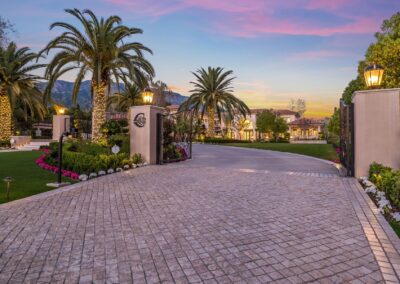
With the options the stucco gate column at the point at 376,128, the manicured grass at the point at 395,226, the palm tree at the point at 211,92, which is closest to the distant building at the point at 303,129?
the palm tree at the point at 211,92

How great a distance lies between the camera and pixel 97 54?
54.6ft

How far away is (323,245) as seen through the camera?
12.2 feet

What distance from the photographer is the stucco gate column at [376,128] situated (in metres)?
8.44

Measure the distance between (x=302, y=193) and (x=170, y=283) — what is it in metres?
5.11

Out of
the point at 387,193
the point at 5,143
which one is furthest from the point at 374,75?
the point at 5,143

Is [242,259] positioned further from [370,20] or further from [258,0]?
[370,20]

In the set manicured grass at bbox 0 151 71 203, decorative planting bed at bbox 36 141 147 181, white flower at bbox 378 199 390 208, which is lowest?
manicured grass at bbox 0 151 71 203

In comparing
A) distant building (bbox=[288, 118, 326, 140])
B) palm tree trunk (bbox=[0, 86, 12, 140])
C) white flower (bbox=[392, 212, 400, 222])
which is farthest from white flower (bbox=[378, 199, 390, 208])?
distant building (bbox=[288, 118, 326, 140])

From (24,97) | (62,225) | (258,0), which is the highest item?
(258,0)

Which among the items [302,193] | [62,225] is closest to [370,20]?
[302,193]

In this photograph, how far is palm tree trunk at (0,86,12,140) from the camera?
25.6m

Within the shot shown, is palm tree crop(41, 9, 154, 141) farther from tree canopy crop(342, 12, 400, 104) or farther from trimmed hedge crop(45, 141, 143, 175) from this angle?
tree canopy crop(342, 12, 400, 104)

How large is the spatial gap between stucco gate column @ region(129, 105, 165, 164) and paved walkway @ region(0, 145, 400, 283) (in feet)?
19.2

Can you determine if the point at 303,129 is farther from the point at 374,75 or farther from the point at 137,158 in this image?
the point at 374,75
